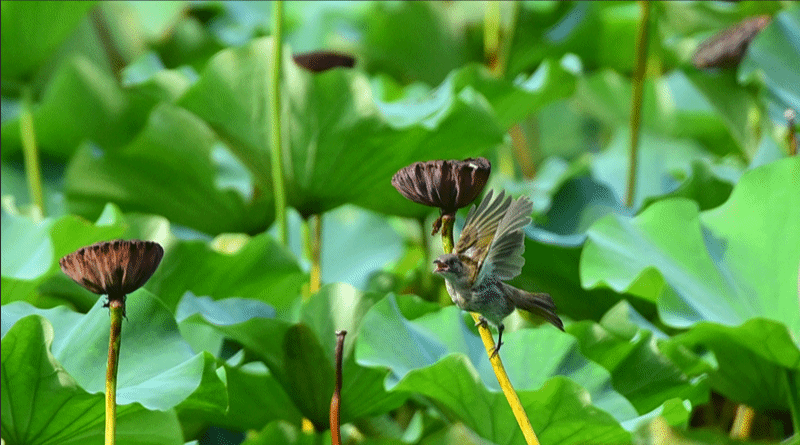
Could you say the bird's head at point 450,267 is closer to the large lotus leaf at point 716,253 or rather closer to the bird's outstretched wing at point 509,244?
the bird's outstretched wing at point 509,244

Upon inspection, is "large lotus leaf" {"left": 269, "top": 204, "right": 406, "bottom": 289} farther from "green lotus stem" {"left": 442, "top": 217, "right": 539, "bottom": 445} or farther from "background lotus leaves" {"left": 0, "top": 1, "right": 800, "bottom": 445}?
"green lotus stem" {"left": 442, "top": 217, "right": 539, "bottom": 445}

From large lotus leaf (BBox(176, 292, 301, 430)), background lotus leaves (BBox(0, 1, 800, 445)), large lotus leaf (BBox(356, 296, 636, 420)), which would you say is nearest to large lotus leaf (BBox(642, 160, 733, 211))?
background lotus leaves (BBox(0, 1, 800, 445))

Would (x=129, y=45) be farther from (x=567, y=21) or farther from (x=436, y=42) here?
(x=567, y=21)

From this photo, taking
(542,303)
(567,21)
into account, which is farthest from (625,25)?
(542,303)

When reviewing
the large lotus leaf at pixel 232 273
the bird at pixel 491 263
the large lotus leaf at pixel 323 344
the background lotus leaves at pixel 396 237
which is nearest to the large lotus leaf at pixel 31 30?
the background lotus leaves at pixel 396 237

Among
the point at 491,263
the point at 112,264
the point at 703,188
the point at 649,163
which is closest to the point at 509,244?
the point at 491,263
